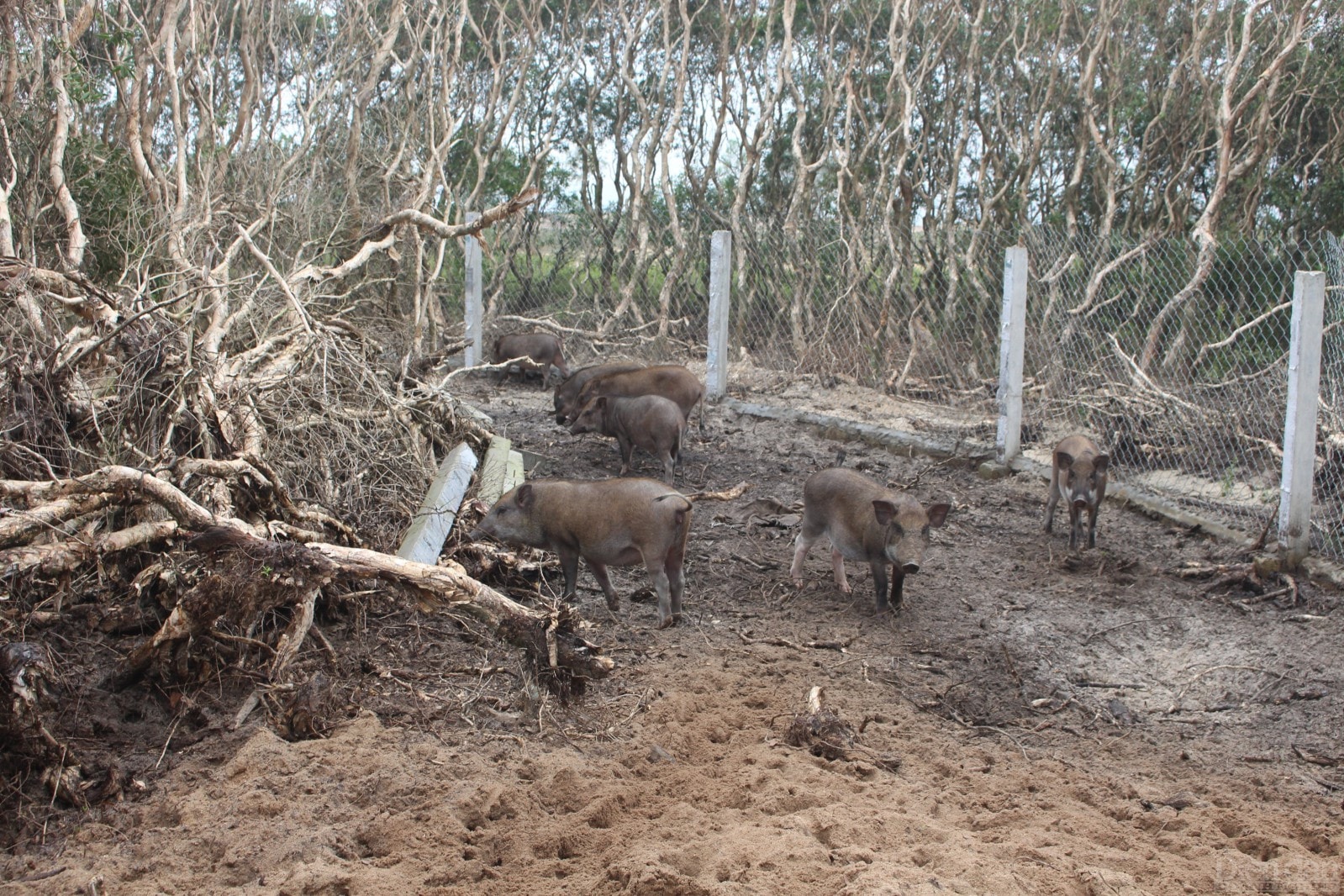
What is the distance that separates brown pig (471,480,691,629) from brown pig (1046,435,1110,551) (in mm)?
2973

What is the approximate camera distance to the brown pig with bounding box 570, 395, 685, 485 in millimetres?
9227

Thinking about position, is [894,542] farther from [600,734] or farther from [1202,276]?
[1202,276]

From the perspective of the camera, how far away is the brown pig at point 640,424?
923cm

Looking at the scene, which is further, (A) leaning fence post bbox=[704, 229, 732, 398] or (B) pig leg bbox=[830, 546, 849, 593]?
(A) leaning fence post bbox=[704, 229, 732, 398]

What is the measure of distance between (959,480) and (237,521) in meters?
6.91

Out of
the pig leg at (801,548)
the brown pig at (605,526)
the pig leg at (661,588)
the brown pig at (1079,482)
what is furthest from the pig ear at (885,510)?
the brown pig at (1079,482)

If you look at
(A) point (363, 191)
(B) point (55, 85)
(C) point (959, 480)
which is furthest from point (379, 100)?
(C) point (959, 480)

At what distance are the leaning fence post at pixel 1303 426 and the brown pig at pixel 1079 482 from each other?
1101 mm

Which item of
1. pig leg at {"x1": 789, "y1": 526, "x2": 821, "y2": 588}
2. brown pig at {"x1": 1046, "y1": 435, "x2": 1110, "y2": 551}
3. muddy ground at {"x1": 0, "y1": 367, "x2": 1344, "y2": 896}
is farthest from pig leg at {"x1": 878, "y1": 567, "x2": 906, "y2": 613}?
brown pig at {"x1": 1046, "y1": 435, "x2": 1110, "y2": 551}

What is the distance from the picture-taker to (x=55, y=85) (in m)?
7.59

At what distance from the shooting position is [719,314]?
13.4 metres

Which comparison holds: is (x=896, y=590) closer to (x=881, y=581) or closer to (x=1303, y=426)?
(x=881, y=581)

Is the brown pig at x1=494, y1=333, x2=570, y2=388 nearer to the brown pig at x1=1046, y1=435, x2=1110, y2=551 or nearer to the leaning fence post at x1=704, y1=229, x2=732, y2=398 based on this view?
the leaning fence post at x1=704, y1=229, x2=732, y2=398

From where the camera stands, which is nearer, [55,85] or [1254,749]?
[1254,749]
